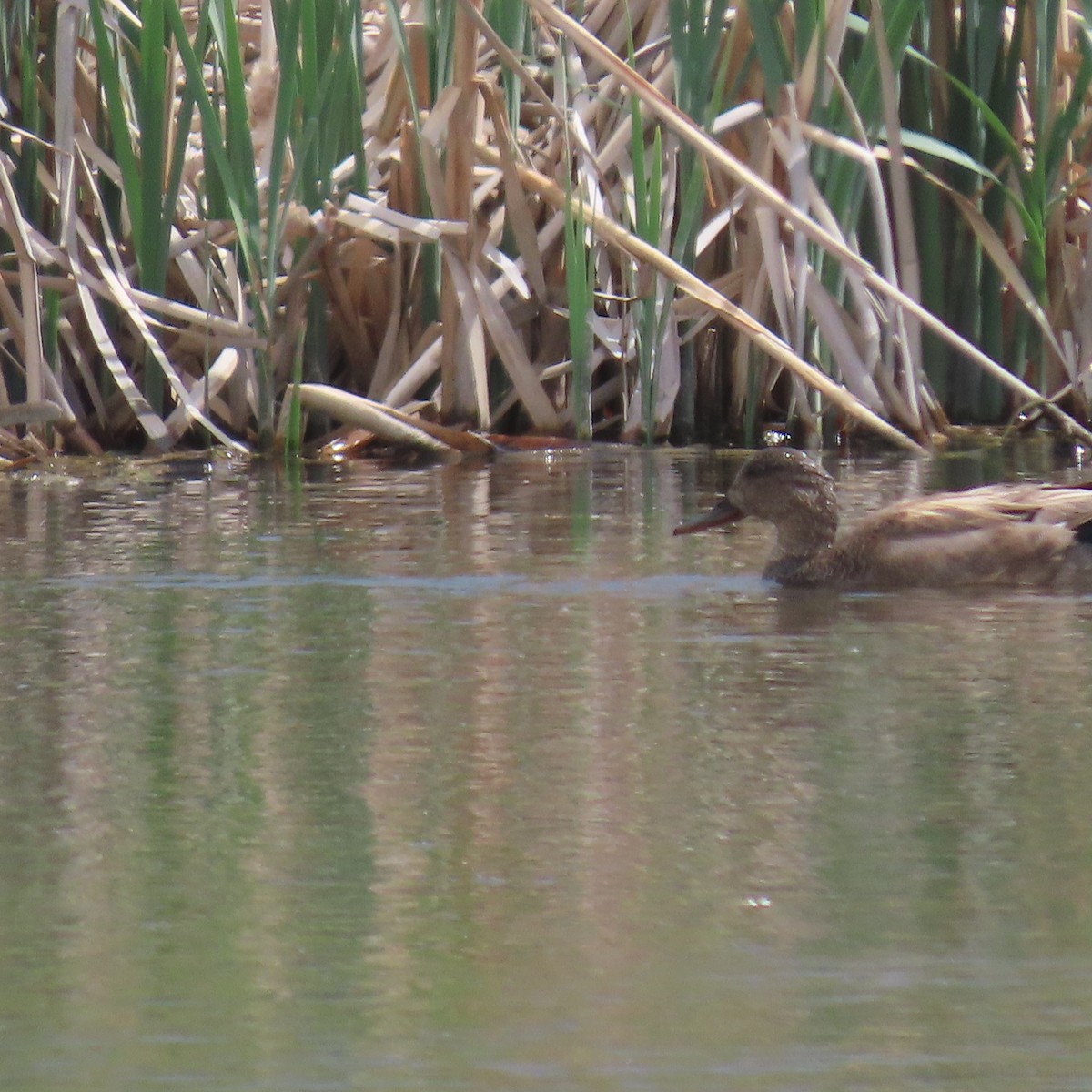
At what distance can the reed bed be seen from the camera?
25.0ft

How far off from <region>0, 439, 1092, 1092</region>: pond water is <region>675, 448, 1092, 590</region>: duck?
0.13m

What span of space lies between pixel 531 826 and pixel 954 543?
2651 mm

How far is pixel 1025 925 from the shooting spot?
2.77m

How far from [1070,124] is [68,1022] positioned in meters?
6.29

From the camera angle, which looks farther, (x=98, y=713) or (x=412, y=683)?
(x=412, y=683)

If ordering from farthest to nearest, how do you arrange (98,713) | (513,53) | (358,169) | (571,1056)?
(358,169) → (513,53) → (98,713) → (571,1056)

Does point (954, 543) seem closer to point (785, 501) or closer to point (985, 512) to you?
point (985, 512)

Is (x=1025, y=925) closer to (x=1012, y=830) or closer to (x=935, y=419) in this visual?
(x=1012, y=830)

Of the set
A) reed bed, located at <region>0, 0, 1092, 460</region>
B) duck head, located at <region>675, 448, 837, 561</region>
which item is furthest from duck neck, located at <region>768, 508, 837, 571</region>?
reed bed, located at <region>0, 0, 1092, 460</region>

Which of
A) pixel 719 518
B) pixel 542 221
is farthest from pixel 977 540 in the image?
pixel 542 221

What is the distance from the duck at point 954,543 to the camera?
568 cm

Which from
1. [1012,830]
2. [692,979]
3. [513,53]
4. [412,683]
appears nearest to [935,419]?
[513,53]

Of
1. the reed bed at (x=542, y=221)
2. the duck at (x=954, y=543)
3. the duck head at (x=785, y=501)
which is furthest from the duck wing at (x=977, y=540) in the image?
the reed bed at (x=542, y=221)

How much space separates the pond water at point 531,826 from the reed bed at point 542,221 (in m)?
1.94
